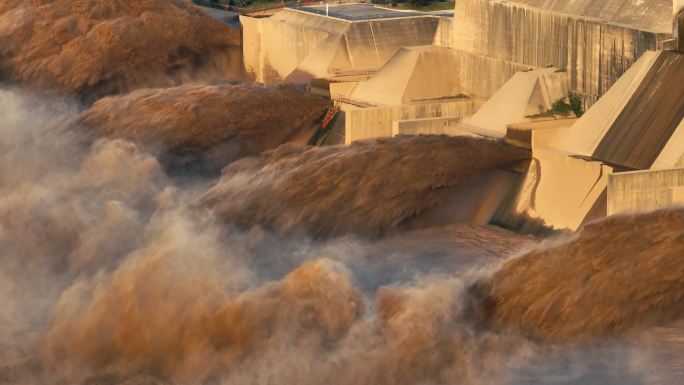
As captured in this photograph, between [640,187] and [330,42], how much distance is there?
612 inches

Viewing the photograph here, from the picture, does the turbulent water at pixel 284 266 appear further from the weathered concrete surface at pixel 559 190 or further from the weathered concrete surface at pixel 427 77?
the weathered concrete surface at pixel 427 77

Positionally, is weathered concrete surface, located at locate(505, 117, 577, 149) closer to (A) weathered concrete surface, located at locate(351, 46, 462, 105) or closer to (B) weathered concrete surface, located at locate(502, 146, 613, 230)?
(B) weathered concrete surface, located at locate(502, 146, 613, 230)

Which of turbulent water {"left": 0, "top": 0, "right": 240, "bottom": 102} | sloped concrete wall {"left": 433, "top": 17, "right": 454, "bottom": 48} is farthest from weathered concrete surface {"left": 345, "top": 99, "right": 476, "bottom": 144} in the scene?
turbulent water {"left": 0, "top": 0, "right": 240, "bottom": 102}

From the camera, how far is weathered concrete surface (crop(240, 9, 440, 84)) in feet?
132

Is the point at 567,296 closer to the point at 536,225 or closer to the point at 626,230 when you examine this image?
the point at 626,230

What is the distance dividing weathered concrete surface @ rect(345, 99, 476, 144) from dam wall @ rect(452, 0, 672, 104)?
4.58 ft

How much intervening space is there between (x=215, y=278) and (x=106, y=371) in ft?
7.10

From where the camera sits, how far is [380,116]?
34656 mm

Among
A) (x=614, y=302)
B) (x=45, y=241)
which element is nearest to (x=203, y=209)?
(x=45, y=241)

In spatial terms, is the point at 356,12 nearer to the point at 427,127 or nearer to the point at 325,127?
the point at 325,127

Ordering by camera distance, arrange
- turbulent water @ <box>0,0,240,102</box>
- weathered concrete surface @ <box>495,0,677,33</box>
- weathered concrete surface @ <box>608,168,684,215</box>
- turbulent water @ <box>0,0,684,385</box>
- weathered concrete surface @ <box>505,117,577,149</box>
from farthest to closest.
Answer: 1. turbulent water @ <box>0,0,240,102</box>
2. weathered concrete surface @ <box>505,117,577,149</box>
3. weathered concrete surface @ <box>495,0,677,33</box>
4. weathered concrete surface @ <box>608,168,684,215</box>
5. turbulent water @ <box>0,0,684,385</box>

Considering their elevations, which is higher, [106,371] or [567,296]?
[567,296]

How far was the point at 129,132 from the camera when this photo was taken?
37.6 metres

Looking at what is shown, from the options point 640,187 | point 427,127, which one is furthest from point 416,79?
point 640,187
